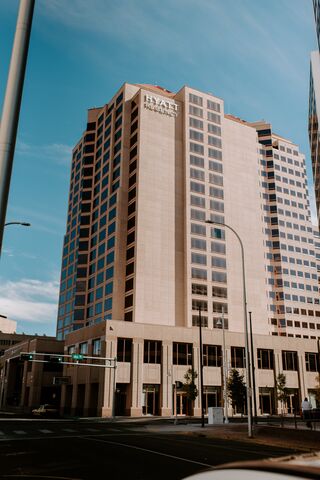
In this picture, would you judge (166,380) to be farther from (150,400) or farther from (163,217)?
(163,217)

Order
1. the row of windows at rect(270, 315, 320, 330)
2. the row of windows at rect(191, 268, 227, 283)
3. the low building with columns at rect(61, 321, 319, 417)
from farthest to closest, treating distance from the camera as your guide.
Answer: the row of windows at rect(270, 315, 320, 330), the row of windows at rect(191, 268, 227, 283), the low building with columns at rect(61, 321, 319, 417)

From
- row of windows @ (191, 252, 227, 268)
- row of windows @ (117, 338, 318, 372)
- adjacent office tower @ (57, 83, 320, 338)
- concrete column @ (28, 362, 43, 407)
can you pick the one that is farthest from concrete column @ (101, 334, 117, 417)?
concrete column @ (28, 362, 43, 407)

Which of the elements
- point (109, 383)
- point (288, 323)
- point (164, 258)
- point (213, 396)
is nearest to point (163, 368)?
point (109, 383)

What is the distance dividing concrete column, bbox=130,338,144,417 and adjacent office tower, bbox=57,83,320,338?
5014mm

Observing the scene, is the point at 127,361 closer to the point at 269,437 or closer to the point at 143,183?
the point at 143,183

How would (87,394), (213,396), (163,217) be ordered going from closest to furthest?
(87,394) → (213,396) → (163,217)

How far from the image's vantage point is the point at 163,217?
73.8 m

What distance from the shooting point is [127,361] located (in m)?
60.7

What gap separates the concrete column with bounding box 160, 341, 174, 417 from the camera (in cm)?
6034

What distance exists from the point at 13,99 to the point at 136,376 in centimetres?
5707

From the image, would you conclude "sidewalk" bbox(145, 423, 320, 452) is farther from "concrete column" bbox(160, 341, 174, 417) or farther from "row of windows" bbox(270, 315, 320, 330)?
"row of windows" bbox(270, 315, 320, 330)

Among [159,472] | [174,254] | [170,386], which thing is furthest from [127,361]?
[159,472]

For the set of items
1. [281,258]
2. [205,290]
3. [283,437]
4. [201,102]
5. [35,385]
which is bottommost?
[283,437]

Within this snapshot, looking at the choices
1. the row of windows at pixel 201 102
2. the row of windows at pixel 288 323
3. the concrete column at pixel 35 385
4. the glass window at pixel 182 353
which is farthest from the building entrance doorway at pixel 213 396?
the row of windows at pixel 201 102
